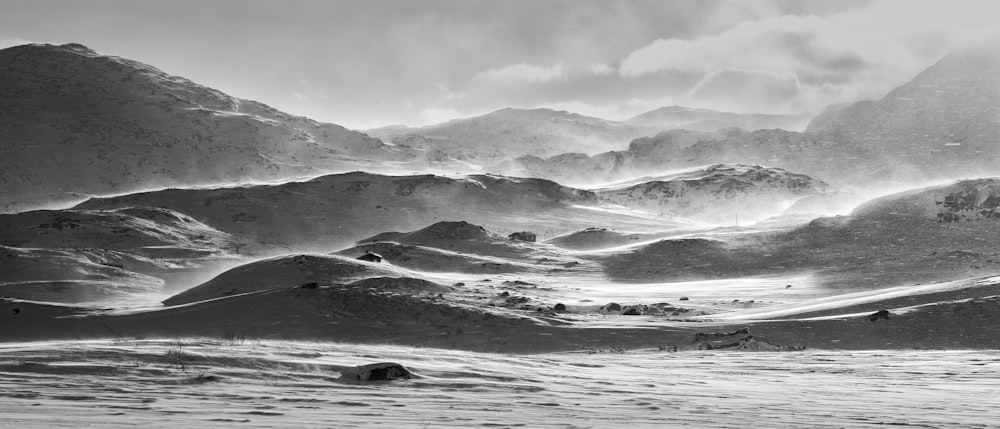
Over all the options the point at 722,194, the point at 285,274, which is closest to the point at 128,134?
the point at 722,194

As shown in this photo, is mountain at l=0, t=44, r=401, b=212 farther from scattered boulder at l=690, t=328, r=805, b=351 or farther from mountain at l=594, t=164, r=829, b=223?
scattered boulder at l=690, t=328, r=805, b=351

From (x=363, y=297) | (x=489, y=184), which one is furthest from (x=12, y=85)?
(x=363, y=297)

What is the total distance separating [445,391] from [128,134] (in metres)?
152

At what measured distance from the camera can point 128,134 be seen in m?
154

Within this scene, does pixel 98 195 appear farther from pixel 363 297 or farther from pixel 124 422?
pixel 124 422

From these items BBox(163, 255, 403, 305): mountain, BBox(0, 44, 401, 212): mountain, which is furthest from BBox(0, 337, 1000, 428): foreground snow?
BBox(0, 44, 401, 212): mountain

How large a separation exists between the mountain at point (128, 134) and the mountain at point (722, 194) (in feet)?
154

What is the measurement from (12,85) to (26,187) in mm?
38828

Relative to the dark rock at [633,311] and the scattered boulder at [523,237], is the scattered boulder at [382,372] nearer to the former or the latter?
the dark rock at [633,311]

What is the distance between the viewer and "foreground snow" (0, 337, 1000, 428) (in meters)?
10.1

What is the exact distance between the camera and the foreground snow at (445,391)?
33.3 feet

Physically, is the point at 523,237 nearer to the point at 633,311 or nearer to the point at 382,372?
the point at 633,311

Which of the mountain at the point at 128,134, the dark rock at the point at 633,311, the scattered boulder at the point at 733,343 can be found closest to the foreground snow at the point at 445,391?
the scattered boulder at the point at 733,343

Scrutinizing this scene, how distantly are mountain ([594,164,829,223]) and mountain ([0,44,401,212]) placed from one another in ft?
154
